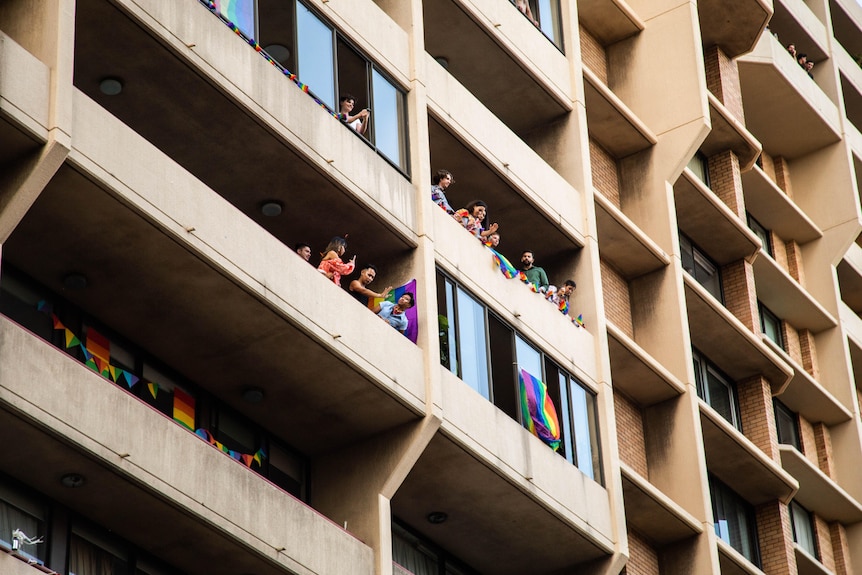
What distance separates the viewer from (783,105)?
175 feet

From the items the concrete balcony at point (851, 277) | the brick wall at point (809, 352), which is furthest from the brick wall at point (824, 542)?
the concrete balcony at point (851, 277)

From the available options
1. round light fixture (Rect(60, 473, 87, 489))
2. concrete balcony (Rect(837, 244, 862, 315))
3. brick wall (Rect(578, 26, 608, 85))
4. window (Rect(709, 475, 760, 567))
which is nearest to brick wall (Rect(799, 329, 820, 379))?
concrete balcony (Rect(837, 244, 862, 315))

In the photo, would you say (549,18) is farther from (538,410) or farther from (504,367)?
(538,410)

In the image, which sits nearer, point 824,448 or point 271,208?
point 271,208

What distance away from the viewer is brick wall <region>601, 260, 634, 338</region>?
4112 centimetres

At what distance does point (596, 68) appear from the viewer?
4431 cm

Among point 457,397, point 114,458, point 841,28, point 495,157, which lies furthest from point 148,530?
point 841,28

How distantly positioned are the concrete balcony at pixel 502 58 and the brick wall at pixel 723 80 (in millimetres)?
11671

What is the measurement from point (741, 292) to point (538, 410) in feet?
53.4

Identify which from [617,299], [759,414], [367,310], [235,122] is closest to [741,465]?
[759,414]

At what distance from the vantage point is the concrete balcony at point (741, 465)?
41594 mm

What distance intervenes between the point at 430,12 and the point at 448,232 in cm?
599

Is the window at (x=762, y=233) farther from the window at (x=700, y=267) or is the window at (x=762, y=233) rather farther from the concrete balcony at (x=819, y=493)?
the concrete balcony at (x=819, y=493)

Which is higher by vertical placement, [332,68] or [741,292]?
[741,292]
